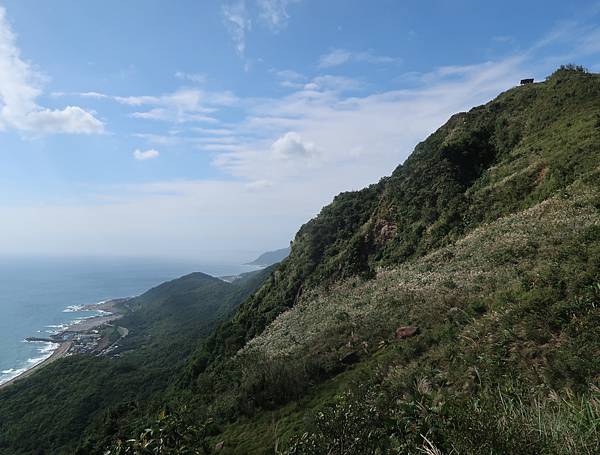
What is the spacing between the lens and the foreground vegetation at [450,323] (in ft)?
17.6

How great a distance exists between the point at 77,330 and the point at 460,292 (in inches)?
5310

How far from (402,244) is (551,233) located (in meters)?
14.5

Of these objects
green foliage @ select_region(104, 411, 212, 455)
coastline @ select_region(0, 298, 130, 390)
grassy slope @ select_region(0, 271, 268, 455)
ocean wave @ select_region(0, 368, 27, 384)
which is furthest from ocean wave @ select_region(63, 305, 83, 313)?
green foliage @ select_region(104, 411, 212, 455)

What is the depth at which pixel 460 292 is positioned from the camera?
14.5 meters

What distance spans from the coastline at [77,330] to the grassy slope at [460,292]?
65396mm

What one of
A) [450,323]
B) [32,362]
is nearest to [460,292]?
[450,323]

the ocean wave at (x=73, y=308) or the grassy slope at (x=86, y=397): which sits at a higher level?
the ocean wave at (x=73, y=308)

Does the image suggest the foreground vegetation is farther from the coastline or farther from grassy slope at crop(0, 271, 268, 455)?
the coastline

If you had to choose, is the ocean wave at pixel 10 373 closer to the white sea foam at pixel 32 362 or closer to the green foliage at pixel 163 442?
the white sea foam at pixel 32 362

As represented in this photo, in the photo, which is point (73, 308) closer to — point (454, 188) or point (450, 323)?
point (454, 188)

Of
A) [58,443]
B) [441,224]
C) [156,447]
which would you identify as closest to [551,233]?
[441,224]

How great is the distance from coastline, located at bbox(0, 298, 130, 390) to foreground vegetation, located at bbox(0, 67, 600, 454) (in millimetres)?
51340

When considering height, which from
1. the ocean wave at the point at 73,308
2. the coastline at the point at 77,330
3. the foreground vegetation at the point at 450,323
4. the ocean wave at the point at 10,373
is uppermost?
the foreground vegetation at the point at 450,323

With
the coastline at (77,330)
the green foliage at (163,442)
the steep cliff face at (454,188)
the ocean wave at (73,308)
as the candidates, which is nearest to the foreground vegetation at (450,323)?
the green foliage at (163,442)
